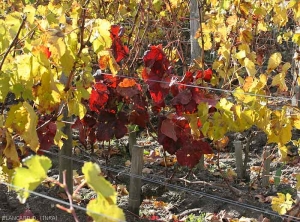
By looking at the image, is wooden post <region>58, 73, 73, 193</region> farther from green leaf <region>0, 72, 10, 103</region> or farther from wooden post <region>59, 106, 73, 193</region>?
green leaf <region>0, 72, 10, 103</region>

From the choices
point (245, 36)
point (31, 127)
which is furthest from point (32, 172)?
point (245, 36)

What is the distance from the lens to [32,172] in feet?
3.25

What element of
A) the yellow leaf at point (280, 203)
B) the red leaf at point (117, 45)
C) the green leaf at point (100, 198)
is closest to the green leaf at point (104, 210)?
the green leaf at point (100, 198)

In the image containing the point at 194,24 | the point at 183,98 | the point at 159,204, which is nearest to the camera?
the point at 183,98

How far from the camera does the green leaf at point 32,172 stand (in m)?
0.98

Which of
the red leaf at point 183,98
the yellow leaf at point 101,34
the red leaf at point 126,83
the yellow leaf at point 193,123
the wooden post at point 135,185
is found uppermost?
the yellow leaf at point 101,34

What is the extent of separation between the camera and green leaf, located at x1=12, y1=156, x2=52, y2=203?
98cm

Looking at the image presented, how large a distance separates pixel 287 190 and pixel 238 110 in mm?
1118

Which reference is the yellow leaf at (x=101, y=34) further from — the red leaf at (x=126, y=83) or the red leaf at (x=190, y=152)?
the red leaf at (x=190, y=152)

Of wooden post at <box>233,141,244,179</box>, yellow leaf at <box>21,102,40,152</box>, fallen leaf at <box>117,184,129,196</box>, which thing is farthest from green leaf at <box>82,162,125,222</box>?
wooden post at <box>233,141,244,179</box>

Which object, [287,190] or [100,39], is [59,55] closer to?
[100,39]

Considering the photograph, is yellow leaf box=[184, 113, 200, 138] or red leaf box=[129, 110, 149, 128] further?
red leaf box=[129, 110, 149, 128]

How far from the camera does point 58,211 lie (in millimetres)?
2748

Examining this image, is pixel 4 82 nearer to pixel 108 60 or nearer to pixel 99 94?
pixel 108 60
